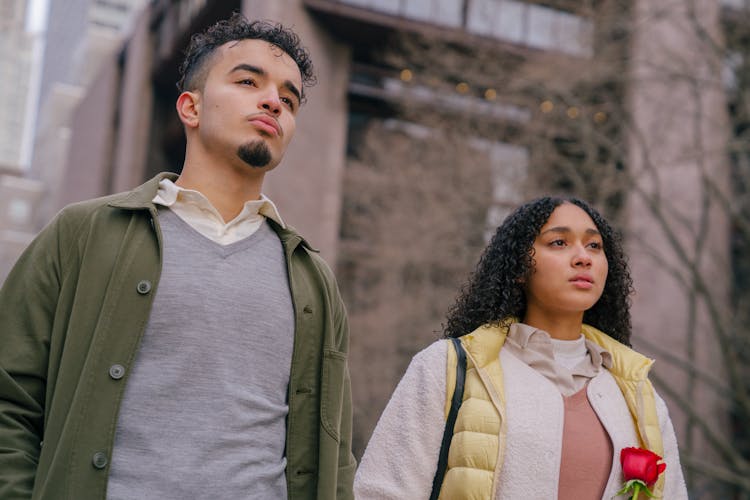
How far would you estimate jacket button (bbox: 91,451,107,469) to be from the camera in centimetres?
281

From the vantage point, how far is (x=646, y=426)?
3953 mm

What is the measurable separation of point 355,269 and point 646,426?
2458cm

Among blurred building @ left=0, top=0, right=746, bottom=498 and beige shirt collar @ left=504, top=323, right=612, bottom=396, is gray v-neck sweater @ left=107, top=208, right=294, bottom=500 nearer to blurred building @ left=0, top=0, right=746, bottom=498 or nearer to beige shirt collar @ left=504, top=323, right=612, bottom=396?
beige shirt collar @ left=504, top=323, right=612, bottom=396

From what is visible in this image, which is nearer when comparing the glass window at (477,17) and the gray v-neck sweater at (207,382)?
the gray v-neck sweater at (207,382)

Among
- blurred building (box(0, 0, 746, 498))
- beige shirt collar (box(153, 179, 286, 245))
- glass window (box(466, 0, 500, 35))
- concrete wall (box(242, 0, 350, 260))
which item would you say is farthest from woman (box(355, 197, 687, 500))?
concrete wall (box(242, 0, 350, 260))

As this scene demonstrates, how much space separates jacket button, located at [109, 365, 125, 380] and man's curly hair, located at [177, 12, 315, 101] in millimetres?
1187

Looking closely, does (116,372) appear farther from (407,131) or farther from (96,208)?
(407,131)

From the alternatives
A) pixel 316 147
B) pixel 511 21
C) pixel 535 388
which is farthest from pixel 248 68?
pixel 316 147

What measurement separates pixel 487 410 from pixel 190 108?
5.62 feet

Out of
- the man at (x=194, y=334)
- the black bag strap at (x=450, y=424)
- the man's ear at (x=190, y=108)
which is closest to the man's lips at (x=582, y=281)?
the black bag strap at (x=450, y=424)

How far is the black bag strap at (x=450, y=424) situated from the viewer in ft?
12.5

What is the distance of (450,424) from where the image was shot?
3885mm

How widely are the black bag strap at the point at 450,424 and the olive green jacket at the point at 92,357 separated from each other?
0.51 metres

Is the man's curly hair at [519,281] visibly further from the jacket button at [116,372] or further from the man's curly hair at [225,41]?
the jacket button at [116,372]
